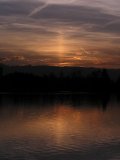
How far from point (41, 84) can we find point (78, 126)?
69951mm

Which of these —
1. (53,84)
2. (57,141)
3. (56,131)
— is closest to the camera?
(57,141)

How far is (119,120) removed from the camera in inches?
917

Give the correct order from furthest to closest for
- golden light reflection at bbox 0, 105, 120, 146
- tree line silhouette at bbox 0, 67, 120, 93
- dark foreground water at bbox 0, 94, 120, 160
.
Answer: tree line silhouette at bbox 0, 67, 120, 93, golden light reflection at bbox 0, 105, 120, 146, dark foreground water at bbox 0, 94, 120, 160

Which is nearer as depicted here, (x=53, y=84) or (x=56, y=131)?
(x=56, y=131)

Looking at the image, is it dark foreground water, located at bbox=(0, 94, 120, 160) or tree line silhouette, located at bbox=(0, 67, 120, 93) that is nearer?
dark foreground water, located at bbox=(0, 94, 120, 160)

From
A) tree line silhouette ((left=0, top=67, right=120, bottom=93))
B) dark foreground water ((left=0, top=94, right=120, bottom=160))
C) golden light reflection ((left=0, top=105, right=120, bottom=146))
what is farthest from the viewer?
tree line silhouette ((left=0, top=67, right=120, bottom=93))

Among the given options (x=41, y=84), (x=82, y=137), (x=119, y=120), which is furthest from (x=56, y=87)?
(x=82, y=137)

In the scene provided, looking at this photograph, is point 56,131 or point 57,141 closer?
point 57,141

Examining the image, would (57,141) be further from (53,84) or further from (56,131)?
(53,84)

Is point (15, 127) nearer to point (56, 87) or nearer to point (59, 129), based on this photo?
point (59, 129)

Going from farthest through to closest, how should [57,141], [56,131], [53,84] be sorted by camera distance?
[53,84] < [56,131] < [57,141]

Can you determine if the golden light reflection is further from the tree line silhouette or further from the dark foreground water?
the tree line silhouette

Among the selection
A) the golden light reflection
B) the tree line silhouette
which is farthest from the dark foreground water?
the tree line silhouette

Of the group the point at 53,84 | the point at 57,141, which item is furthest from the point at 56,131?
the point at 53,84
